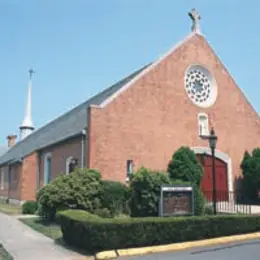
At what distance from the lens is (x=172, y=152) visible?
24.1 m

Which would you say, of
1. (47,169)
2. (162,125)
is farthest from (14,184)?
(162,125)

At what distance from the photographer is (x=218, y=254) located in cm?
Result: 1177

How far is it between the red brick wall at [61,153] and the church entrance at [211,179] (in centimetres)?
785

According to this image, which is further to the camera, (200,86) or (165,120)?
(200,86)

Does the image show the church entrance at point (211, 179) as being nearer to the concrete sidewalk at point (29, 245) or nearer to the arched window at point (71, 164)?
the arched window at point (71, 164)

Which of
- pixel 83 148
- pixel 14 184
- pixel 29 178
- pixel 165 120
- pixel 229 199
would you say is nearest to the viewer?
pixel 83 148

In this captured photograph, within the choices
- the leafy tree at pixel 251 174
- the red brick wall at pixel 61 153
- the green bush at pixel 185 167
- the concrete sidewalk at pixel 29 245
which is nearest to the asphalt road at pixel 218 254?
the concrete sidewalk at pixel 29 245

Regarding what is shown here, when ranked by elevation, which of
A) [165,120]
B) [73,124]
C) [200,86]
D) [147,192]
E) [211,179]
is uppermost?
[200,86]

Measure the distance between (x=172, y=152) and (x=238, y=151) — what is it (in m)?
5.95

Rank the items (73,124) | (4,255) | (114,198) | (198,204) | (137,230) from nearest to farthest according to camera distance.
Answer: (4,255) → (137,230) → (198,204) → (114,198) → (73,124)

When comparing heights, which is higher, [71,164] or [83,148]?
[83,148]

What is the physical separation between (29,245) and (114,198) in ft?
19.9

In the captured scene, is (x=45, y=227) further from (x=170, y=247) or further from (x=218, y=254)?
(x=218, y=254)

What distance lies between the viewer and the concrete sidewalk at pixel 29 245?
1149 centimetres
